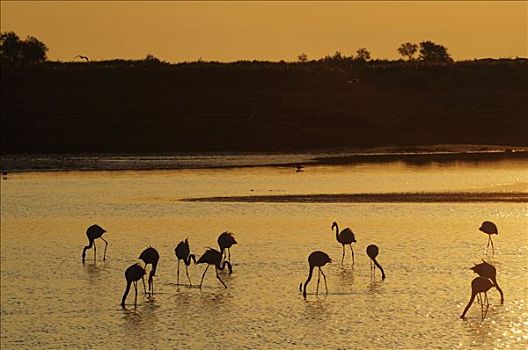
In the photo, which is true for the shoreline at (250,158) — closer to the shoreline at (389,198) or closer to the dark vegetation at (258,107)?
the dark vegetation at (258,107)

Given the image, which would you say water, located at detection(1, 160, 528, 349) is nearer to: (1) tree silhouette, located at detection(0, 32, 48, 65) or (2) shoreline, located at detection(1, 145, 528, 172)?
(2) shoreline, located at detection(1, 145, 528, 172)

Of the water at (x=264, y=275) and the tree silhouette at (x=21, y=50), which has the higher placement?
the tree silhouette at (x=21, y=50)

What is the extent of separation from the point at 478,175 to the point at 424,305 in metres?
17.4

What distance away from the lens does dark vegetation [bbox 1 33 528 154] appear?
47.1m

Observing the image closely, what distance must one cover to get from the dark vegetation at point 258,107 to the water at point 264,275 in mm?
20332

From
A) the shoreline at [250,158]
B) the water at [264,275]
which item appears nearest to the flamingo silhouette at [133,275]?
the water at [264,275]

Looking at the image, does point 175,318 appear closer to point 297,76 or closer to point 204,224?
point 204,224

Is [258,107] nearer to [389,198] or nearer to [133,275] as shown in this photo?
[389,198]

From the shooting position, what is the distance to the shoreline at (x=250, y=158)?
121ft

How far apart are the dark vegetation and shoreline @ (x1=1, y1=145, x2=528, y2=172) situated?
2.28 metres

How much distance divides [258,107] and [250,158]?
532 inches

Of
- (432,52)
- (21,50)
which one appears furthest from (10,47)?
(432,52)

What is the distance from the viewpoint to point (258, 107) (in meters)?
53.5

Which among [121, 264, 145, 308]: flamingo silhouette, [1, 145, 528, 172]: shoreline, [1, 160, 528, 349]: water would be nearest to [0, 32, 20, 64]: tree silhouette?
[1, 145, 528, 172]: shoreline
